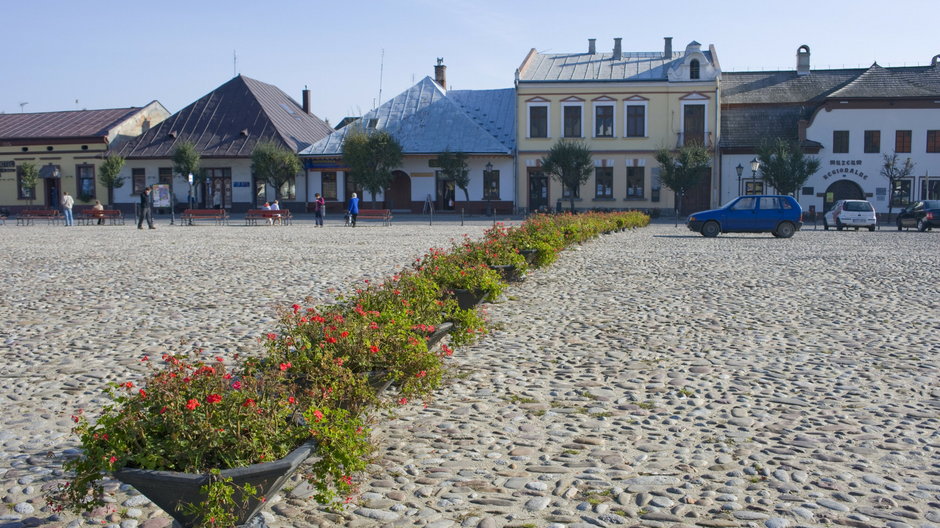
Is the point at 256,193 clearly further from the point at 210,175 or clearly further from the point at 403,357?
the point at 403,357

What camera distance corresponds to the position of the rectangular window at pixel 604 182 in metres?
48.1

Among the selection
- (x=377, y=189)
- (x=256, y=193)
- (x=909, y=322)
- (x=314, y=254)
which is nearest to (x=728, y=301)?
(x=909, y=322)

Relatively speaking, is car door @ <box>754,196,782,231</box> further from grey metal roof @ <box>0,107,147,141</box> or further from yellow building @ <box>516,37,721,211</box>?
grey metal roof @ <box>0,107,147,141</box>

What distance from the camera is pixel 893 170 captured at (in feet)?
147

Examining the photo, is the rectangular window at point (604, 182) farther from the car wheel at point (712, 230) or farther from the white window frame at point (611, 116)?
the car wheel at point (712, 230)

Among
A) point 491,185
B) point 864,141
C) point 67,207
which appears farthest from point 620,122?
point 67,207

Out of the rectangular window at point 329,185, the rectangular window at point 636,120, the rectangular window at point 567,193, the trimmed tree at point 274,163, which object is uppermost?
the rectangular window at point 636,120

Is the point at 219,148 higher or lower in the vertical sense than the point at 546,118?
lower

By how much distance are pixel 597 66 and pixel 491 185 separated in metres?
9.27

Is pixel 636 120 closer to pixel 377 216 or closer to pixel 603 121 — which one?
pixel 603 121

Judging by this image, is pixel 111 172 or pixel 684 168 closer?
pixel 684 168

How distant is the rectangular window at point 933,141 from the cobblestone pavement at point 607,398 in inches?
1423

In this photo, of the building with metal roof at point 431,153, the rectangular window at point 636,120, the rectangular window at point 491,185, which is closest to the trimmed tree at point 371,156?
the building with metal roof at point 431,153

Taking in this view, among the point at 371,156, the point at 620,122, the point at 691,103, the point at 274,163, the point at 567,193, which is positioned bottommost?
the point at 567,193
